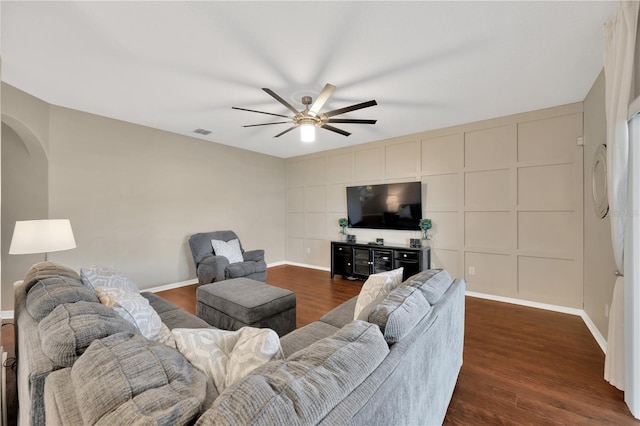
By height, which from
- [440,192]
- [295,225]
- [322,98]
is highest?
[322,98]

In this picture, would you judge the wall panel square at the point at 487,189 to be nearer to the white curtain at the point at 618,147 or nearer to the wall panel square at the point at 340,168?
the white curtain at the point at 618,147

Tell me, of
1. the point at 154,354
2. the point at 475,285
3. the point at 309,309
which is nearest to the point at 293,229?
the point at 309,309

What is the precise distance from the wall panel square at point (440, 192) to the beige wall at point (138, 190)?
348 cm

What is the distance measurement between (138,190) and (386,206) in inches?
160

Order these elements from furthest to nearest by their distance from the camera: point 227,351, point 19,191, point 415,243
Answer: point 415,243 < point 19,191 < point 227,351

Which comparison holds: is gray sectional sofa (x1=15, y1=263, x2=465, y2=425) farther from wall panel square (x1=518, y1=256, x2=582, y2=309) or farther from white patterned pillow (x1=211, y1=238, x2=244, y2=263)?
wall panel square (x1=518, y1=256, x2=582, y2=309)

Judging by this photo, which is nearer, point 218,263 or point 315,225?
point 218,263

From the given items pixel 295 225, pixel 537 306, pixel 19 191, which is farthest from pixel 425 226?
Result: pixel 19 191

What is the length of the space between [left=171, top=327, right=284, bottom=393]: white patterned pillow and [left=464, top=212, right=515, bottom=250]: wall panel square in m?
3.78

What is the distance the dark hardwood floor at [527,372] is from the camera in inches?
66.1

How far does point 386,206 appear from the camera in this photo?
4.64m

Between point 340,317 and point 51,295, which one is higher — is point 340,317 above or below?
below

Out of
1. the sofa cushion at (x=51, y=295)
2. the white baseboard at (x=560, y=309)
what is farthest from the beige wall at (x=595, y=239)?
the sofa cushion at (x=51, y=295)

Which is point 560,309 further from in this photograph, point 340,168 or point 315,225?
point 315,225
